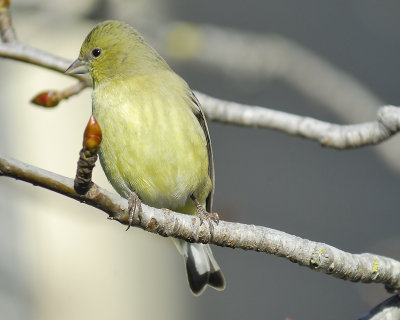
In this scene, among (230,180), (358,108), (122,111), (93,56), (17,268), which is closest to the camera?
(122,111)

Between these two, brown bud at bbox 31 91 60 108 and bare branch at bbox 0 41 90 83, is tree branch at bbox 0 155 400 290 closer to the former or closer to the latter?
brown bud at bbox 31 91 60 108

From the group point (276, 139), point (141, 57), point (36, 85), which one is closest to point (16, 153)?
point (36, 85)

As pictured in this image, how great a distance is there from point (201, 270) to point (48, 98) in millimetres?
1361

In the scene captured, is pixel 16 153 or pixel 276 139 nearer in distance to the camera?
pixel 16 153

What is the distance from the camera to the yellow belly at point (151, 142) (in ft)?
11.9

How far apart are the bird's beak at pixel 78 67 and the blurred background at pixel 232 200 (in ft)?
7.48

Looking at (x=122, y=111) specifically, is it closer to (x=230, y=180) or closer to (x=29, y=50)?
(x=29, y=50)

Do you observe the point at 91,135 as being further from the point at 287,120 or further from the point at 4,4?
the point at 4,4

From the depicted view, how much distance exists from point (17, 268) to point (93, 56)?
345 cm

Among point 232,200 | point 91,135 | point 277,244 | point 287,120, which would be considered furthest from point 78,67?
point 232,200

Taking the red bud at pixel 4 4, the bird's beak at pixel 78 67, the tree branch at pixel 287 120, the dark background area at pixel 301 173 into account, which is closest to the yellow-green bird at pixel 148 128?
the bird's beak at pixel 78 67

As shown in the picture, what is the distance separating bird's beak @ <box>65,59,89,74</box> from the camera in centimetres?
402

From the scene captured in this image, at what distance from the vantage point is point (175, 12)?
7.89 meters

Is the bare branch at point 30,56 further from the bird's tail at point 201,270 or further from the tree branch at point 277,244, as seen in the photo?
the tree branch at point 277,244
